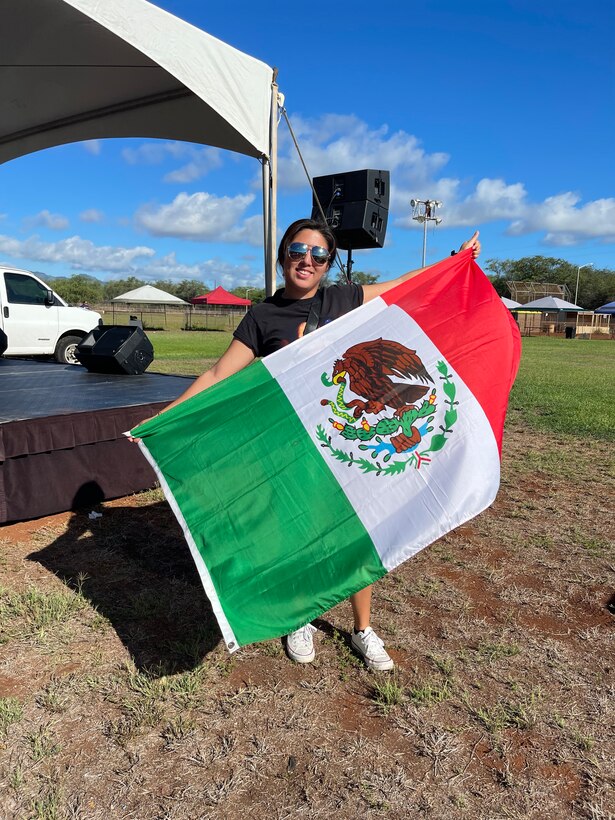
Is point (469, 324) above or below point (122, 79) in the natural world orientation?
below

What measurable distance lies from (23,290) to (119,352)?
521 cm

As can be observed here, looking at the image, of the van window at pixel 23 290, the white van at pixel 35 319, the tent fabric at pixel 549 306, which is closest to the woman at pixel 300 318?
Result: the white van at pixel 35 319

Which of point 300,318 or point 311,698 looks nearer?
point 311,698

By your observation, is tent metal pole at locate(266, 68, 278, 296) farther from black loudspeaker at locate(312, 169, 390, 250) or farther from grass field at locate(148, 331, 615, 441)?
grass field at locate(148, 331, 615, 441)

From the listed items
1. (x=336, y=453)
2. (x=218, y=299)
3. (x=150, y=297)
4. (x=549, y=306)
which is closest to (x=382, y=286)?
(x=336, y=453)

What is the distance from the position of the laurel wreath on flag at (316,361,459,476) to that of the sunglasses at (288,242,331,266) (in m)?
0.57

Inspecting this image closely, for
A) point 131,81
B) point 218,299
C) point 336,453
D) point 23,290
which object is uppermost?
point 131,81

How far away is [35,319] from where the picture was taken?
10.5 meters

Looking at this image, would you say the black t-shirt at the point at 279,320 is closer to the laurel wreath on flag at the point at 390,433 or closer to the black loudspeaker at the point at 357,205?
the laurel wreath on flag at the point at 390,433

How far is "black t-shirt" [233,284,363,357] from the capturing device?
95.0 inches

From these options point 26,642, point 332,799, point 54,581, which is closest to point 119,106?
point 54,581

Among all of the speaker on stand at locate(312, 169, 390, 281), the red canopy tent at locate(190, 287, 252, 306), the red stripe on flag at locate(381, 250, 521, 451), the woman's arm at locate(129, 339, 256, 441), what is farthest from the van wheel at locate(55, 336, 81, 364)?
the red canopy tent at locate(190, 287, 252, 306)

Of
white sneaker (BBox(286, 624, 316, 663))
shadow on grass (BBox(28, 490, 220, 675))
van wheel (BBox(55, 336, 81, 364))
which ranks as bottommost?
shadow on grass (BBox(28, 490, 220, 675))

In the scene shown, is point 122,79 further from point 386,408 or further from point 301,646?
point 301,646
